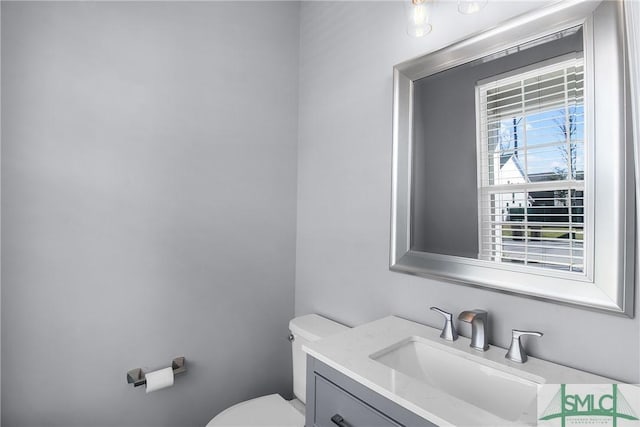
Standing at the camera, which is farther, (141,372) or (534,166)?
(141,372)

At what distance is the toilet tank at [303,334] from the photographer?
1.47 metres

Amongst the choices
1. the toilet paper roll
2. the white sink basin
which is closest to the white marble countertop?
the white sink basin

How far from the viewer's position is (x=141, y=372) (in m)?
1.36

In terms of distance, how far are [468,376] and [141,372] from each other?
1261mm

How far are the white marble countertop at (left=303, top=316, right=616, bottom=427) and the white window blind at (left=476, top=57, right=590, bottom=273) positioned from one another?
0.28 metres

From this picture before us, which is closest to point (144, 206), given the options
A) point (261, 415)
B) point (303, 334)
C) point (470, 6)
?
point (303, 334)

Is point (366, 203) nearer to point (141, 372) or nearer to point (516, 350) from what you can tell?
point (516, 350)

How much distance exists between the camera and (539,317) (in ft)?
3.05

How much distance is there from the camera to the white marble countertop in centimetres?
67

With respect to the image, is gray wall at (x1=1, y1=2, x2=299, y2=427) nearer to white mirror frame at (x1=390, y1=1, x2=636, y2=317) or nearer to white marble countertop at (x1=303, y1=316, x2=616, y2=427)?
white marble countertop at (x1=303, y1=316, x2=616, y2=427)

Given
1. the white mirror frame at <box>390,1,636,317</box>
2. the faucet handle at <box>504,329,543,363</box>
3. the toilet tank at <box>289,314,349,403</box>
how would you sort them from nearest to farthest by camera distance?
the white mirror frame at <box>390,1,636,317</box> → the faucet handle at <box>504,329,543,363</box> → the toilet tank at <box>289,314,349,403</box>

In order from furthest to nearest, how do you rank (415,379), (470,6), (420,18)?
(420,18), (470,6), (415,379)

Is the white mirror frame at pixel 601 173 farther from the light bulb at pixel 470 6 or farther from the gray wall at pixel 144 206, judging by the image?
the gray wall at pixel 144 206

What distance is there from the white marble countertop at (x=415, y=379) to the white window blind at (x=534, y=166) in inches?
11.0
